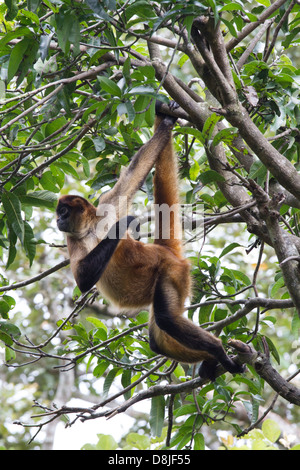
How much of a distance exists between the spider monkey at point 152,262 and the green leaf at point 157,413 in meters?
0.36

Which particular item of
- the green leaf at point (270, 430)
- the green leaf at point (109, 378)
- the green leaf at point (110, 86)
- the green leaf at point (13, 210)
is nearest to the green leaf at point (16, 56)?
the green leaf at point (110, 86)

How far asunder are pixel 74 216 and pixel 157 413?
1.71m

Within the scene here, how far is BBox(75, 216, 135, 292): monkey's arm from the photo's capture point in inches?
154

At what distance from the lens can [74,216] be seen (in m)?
4.45

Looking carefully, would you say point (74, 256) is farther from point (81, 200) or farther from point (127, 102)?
point (127, 102)

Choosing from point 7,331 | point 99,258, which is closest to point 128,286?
point 99,258

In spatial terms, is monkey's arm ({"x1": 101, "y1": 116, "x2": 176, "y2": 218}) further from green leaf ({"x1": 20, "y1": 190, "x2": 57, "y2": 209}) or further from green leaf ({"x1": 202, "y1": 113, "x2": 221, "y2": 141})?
green leaf ({"x1": 202, "y1": 113, "x2": 221, "y2": 141})

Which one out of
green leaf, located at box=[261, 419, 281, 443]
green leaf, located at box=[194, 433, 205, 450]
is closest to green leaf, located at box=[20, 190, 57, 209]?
green leaf, located at box=[194, 433, 205, 450]

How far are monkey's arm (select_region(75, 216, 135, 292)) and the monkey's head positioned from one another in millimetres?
540

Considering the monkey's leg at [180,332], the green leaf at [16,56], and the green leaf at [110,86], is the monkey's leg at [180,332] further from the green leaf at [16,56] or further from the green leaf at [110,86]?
the green leaf at [16,56]

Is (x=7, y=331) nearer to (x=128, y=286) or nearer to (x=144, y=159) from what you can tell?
(x=128, y=286)

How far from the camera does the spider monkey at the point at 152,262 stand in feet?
12.3

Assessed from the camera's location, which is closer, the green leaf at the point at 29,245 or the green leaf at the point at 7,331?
the green leaf at the point at 29,245

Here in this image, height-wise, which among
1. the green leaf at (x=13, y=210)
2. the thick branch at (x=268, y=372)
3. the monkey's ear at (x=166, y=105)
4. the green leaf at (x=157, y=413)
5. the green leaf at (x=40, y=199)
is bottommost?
the green leaf at (x=157, y=413)
